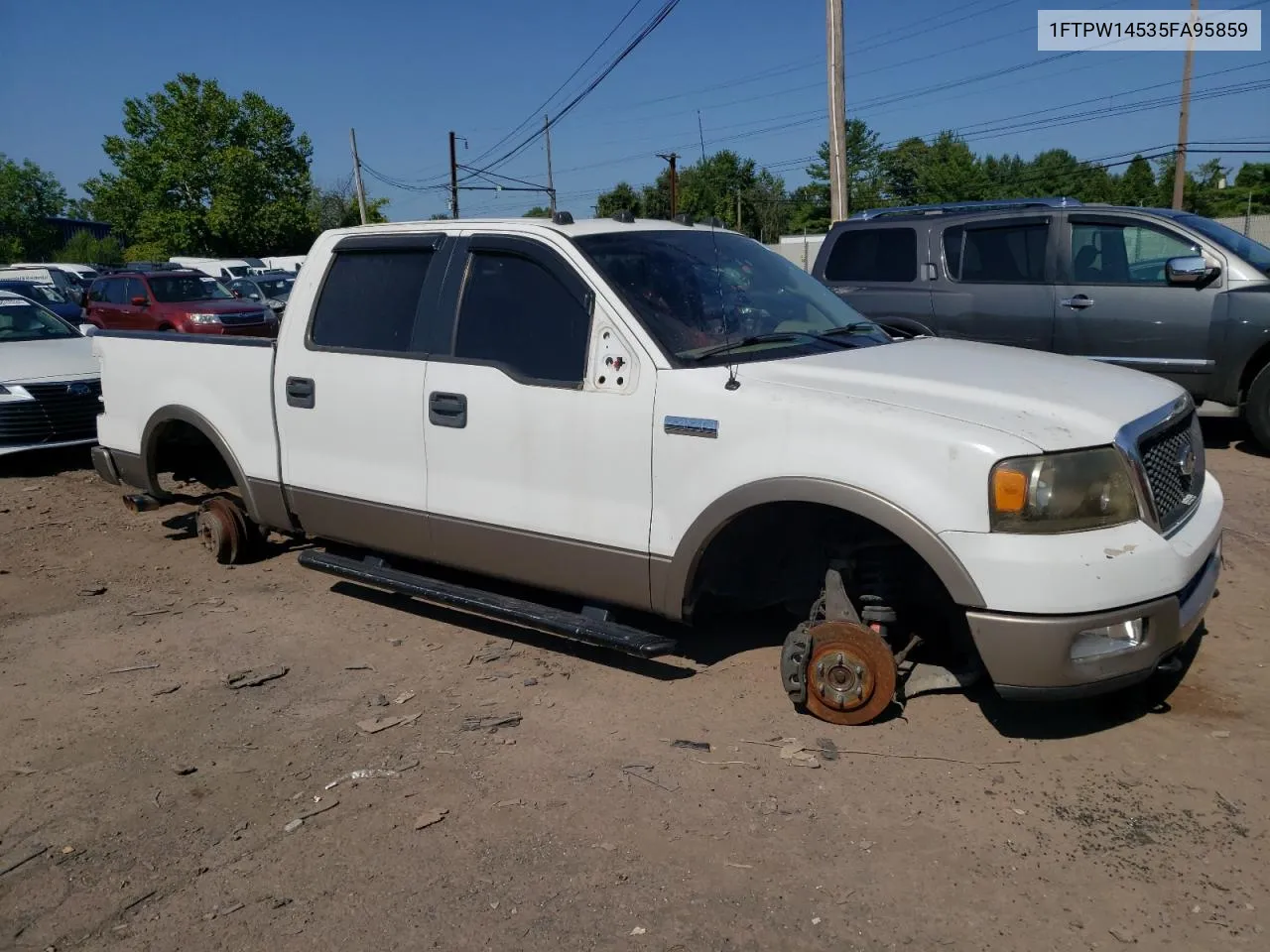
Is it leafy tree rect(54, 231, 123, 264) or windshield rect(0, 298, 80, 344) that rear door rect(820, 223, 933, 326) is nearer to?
windshield rect(0, 298, 80, 344)

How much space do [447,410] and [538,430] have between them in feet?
1.71

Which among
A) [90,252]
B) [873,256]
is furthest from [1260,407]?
[90,252]

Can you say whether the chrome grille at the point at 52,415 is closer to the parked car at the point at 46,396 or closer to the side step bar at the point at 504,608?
the parked car at the point at 46,396

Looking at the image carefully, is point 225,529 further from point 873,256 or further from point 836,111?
point 836,111

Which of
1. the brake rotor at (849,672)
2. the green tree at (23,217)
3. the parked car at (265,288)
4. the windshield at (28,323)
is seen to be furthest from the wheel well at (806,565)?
the green tree at (23,217)

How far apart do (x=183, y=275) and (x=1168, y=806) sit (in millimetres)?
20480

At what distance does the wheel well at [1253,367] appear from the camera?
26.2ft

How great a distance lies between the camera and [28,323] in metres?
10.9

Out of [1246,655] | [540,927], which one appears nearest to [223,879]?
[540,927]

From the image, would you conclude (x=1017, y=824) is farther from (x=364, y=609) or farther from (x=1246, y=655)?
(x=364, y=609)

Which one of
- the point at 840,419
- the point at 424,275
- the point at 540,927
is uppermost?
the point at 424,275

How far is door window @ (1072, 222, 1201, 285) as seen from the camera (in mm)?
8414

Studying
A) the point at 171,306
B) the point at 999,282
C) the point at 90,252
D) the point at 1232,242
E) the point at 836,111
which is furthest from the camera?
the point at 90,252

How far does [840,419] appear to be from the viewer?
364cm
